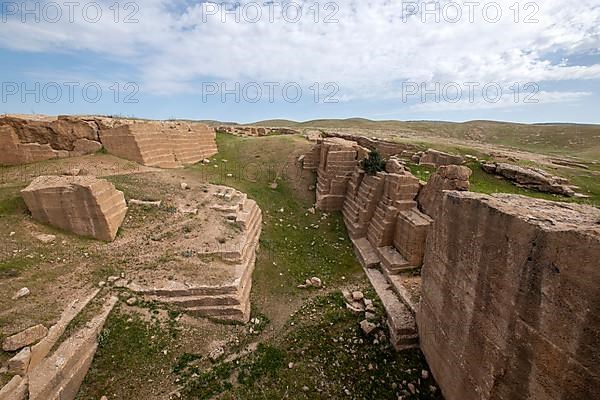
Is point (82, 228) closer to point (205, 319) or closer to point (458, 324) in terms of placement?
point (205, 319)

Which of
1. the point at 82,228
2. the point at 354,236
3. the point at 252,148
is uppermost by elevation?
the point at 252,148

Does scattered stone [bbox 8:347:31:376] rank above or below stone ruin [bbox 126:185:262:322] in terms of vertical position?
below

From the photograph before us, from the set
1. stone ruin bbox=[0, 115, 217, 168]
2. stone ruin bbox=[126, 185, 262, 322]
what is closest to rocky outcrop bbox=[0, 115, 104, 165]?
stone ruin bbox=[0, 115, 217, 168]

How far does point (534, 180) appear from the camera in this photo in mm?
13258

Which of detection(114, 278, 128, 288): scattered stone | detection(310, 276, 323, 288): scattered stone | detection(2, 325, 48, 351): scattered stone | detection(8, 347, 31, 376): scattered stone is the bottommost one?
detection(310, 276, 323, 288): scattered stone

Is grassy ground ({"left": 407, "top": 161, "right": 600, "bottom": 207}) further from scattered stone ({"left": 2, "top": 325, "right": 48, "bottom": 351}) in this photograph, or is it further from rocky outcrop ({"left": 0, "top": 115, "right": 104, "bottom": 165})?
rocky outcrop ({"left": 0, "top": 115, "right": 104, "bottom": 165})

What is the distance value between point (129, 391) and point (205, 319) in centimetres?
214

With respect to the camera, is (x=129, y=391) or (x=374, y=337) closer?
(x=129, y=391)

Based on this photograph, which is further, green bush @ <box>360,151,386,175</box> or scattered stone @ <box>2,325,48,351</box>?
green bush @ <box>360,151,386,175</box>

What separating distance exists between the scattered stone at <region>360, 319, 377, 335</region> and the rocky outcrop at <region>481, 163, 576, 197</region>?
9.02 meters

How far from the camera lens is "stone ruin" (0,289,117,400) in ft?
18.5

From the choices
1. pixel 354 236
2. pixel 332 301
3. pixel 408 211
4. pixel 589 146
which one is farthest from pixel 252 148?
pixel 589 146

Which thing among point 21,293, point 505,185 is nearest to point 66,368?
point 21,293

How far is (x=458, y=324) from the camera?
20.2ft
